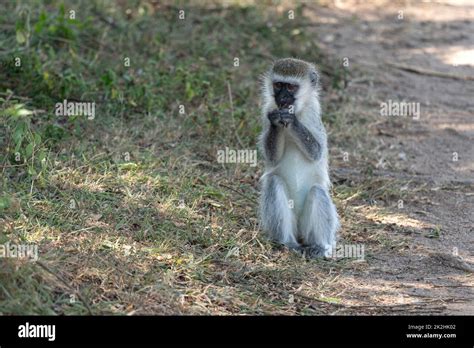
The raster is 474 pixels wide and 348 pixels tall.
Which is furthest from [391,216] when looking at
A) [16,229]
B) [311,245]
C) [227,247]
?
[16,229]

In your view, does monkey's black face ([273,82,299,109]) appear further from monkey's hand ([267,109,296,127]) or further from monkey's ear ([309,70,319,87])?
monkey's ear ([309,70,319,87])

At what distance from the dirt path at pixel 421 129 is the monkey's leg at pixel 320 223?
412mm

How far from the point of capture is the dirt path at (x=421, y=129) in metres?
6.98

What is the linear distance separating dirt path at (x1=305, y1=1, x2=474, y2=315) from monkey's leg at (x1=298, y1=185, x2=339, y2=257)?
0.41 meters

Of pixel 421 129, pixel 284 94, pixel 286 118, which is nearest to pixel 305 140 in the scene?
pixel 286 118

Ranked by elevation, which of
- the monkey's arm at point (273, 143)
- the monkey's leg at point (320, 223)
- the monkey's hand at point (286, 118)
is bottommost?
the monkey's leg at point (320, 223)

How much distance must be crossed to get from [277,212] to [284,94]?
102cm

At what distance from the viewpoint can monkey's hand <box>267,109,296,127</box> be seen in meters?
7.16

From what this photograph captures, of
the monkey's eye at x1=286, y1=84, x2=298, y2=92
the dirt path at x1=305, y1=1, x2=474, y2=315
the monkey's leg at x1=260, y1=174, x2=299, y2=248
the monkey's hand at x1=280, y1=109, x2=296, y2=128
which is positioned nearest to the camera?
the dirt path at x1=305, y1=1, x2=474, y2=315

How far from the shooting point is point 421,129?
35.2 ft

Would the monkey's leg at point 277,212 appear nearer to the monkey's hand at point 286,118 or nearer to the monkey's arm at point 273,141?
the monkey's arm at point 273,141

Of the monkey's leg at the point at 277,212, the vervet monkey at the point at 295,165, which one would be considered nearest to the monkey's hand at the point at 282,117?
the vervet monkey at the point at 295,165

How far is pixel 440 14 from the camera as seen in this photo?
15.4 metres

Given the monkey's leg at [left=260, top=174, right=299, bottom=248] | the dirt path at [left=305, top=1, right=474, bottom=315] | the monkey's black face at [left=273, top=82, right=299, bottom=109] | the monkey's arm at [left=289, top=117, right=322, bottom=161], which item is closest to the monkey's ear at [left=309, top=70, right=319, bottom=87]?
the monkey's black face at [left=273, top=82, right=299, bottom=109]
